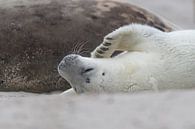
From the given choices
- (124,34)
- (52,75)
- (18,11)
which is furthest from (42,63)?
(124,34)

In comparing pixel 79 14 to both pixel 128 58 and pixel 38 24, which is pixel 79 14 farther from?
pixel 128 58

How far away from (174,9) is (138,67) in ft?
19.9

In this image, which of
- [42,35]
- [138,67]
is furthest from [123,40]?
[42,35]

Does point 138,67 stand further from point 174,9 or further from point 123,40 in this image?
point 174,9

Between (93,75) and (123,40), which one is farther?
(123,40)

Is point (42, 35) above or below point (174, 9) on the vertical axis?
above

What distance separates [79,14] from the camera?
5172mm

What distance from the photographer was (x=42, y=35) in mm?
5047

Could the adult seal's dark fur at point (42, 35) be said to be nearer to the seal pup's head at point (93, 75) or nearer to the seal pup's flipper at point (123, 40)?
the seal pup's flipper at point (123, 40)

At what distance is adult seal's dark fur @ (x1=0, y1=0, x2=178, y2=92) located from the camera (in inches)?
197

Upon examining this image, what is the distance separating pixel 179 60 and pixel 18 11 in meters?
1.52

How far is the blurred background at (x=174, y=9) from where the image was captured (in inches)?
367

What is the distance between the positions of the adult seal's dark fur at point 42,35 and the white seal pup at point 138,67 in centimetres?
67

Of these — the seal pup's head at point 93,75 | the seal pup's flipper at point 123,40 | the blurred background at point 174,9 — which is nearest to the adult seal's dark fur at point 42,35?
the seal pup's flipper at point 123,40
